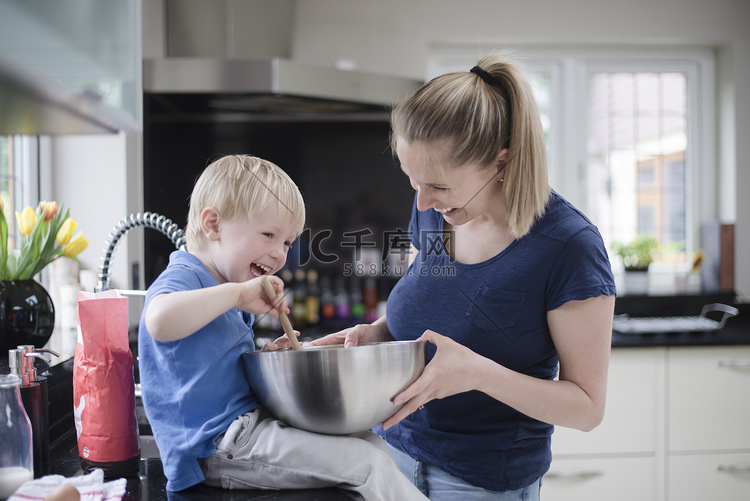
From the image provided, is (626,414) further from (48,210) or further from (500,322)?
(48,210)

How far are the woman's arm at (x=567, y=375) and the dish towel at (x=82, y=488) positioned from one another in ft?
1.48

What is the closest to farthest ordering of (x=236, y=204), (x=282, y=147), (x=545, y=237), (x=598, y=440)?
1. (x=236, y=204)
2. (x=545, y=237)
3. (x=598, y=440)
4. (x=282, y=147)

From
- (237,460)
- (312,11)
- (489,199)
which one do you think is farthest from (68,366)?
(312,11)

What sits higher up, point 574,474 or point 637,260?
point 637,260


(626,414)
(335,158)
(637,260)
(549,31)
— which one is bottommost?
(626,414)

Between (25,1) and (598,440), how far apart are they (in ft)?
6.96

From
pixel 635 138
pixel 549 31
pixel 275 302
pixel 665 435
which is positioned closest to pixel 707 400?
pixel 665 435

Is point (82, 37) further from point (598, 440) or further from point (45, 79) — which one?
point (598, 440)

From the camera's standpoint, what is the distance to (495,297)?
947 millimetres

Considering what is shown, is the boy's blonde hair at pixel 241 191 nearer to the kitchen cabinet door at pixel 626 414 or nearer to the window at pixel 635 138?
the kitchen cabinet door at pixel 626 414

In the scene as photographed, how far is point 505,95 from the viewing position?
930 millimetres

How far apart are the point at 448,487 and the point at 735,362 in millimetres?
1666

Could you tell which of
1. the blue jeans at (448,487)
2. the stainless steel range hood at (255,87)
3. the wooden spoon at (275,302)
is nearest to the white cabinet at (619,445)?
the blue jeans at (448,487)

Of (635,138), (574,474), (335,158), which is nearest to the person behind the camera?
(574,474)
